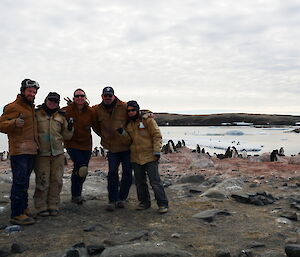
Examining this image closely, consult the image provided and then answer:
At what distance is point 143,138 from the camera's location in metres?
7.15

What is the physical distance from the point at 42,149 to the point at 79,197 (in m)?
1.58

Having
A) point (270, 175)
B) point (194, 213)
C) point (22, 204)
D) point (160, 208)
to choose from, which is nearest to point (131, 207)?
point (160, 208)

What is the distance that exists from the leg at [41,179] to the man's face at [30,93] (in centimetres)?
107

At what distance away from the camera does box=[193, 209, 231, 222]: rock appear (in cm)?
679

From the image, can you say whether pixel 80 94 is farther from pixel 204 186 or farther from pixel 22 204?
pixel 204 186

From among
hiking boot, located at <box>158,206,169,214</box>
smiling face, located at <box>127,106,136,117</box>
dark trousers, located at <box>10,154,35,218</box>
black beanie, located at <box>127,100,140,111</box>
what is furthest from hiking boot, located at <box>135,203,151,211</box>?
dark trousers, located at <box>10,154,35,218</box>

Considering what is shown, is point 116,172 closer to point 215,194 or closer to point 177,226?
point 177,226

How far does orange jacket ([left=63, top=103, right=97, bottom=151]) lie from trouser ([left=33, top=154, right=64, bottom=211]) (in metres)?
0.48

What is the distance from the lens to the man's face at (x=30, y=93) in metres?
6.17

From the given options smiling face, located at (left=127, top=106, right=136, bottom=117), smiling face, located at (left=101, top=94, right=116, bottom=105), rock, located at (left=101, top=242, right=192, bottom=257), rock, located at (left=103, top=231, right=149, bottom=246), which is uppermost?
smiling face, located at (left=101, top=94, right=116, bottom=105)

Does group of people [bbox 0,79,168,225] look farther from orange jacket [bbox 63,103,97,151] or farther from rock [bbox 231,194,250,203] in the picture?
rock [bbox 231,194,250,203]

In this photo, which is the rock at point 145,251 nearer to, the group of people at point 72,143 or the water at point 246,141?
the group of people at point 72,143

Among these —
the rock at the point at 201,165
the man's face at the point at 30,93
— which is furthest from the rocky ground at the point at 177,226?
the rock at the point at 201,165

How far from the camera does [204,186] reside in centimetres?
1045
